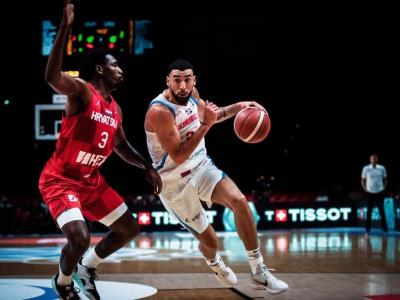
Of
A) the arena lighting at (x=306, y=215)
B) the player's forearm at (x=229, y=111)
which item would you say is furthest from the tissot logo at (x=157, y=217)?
the player's forearm at (x=229, y=111)

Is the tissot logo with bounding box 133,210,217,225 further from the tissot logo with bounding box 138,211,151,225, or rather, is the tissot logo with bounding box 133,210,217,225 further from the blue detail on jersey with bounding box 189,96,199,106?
the blue detail on jersey with bounding box 189,96,199,106

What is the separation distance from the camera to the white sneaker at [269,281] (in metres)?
4.60

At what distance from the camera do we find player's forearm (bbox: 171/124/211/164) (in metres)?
4.67

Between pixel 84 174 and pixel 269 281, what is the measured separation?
163 cm

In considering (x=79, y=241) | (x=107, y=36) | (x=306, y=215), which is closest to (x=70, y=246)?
(x=79, y=241)

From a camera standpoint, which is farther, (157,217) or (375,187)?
(157,217)

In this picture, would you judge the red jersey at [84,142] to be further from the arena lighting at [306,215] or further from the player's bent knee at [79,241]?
the arena lighting at [306,215]

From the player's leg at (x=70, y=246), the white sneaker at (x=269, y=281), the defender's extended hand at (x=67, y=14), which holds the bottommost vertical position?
the white sneaker at (x=269, y=281)

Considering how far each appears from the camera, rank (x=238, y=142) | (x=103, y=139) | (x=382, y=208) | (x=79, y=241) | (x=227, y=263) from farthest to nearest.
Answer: (x=238, y=142)
(x=382, y=208)
(x=227, y=263)
(x=103, y=139)
(x=79, y=241)

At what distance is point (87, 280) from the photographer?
4688mm

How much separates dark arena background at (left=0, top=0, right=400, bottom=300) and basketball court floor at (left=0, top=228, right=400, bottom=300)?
3 cm

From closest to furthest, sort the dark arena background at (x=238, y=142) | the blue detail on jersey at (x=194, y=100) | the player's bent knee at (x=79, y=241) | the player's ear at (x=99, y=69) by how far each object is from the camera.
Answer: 1. the player's bent knee at (x=79, y=241)
2. the player's ear at (x=99, y=69)
3. the blue detail on jersey at (x=194, y=100)
4. the dark arena background at (x=238, y=142)

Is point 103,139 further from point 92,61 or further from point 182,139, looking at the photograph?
point 182,139

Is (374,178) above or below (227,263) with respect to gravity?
above
